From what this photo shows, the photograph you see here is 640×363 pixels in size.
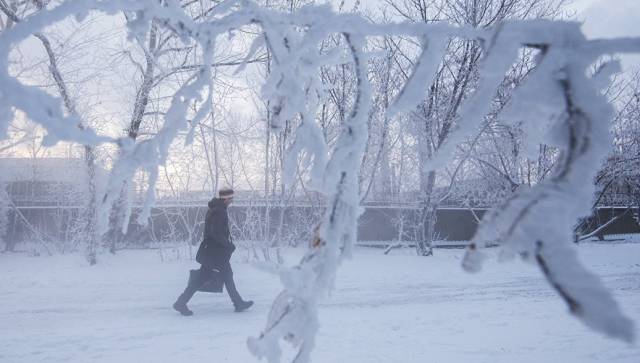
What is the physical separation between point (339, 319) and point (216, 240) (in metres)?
1.96

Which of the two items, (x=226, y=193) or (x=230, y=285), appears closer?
(x=230, y=285)

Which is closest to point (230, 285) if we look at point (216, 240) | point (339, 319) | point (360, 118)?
point (216, 240)

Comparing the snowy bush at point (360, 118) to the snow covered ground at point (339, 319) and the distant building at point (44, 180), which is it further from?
the distant building at point (44, 180)

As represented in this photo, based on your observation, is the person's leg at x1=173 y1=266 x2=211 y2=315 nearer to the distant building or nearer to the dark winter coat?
the dark winter coat

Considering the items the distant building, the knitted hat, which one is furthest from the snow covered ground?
the distant building

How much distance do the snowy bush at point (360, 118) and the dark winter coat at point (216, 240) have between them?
4896 millimetres

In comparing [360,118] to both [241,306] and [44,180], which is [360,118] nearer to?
[241,306]

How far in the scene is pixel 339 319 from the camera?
5.46 metres

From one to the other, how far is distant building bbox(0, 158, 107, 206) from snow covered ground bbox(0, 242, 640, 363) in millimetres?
6878

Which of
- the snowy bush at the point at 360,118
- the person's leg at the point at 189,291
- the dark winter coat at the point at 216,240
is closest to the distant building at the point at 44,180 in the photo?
the dark winter coat at the point at 216,240

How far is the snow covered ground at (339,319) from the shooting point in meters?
4.30

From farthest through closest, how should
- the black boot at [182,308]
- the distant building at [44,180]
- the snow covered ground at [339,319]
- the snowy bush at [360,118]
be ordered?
the distant building at [44,180]
the black boot at [182,308]
the snow covered ground at [339,319]
the snowy bush at [360,118]

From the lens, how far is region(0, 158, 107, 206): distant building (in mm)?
16109

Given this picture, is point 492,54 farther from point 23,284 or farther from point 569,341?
point 23,284
